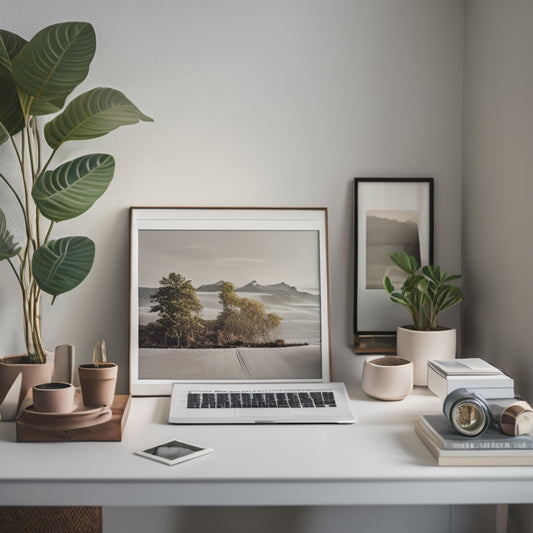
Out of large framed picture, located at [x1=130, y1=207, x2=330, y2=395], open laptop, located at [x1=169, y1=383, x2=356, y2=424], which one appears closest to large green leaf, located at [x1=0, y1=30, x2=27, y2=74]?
large framed picture, located at [x1=130, y1=207, x2=330, y2=395]

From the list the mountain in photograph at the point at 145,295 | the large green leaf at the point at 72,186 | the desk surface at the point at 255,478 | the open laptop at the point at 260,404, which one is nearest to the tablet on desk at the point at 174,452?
the desk surface at the point at 255,478

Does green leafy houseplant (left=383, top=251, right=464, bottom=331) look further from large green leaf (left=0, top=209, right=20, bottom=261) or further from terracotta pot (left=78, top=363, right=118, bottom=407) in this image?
large green leaf (left=0, top=209, right=20, bottom=261)

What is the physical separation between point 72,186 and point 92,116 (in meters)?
0.19

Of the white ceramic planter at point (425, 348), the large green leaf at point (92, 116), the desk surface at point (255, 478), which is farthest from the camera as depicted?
the white ceramic planter at point (425, 348)

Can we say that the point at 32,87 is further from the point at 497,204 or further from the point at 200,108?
the point at 497,204

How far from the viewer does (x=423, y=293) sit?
1.71m

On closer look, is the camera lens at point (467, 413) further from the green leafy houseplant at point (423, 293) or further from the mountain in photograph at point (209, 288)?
the mountain in photograph at point (209, 288)

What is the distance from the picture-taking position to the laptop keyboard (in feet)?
4.99

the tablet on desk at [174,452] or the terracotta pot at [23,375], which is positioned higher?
the terracotta pot at [23,375]

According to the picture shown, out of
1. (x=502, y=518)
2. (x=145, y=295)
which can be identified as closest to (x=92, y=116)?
(x=145, y=295)

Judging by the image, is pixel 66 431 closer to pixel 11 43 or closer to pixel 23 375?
pixel 23 375

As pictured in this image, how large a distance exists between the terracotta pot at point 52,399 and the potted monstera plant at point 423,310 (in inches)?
35.6

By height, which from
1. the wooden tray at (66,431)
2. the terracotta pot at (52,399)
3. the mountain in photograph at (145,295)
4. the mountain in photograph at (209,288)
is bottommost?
the wooden tray at (66,431)

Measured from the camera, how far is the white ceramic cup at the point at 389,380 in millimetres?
1583
